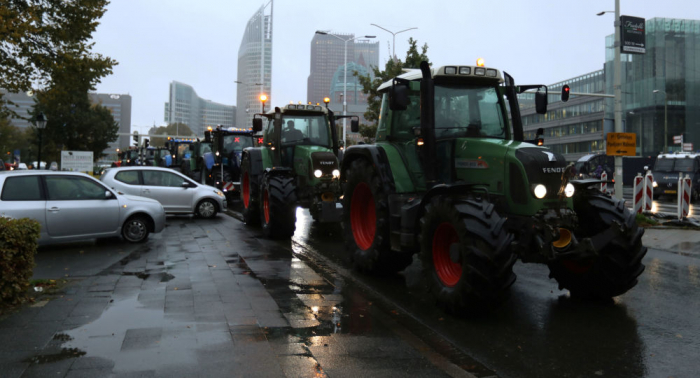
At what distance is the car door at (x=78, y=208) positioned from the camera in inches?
408

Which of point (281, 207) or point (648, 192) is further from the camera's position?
point (648, 192)

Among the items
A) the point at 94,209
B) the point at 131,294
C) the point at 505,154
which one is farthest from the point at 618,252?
the point at 94,209

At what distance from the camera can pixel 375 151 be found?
310 inches

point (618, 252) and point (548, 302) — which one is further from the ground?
point (618, 252)

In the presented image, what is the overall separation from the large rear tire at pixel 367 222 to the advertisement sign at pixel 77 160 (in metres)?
26.0

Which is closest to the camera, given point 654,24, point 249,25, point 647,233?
point 647,233

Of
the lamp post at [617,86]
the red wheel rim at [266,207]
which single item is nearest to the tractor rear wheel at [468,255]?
the red wheel rim at [266,207]

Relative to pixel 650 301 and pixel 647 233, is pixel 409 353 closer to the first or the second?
pixel 650 301

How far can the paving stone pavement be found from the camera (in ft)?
14.6

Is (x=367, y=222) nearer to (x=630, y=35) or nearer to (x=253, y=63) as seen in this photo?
(x=630, y=35)

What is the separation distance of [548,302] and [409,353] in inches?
104

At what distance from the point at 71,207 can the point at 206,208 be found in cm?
596

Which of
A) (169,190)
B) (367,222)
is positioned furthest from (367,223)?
(169,190)

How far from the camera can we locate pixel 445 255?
249 inches
